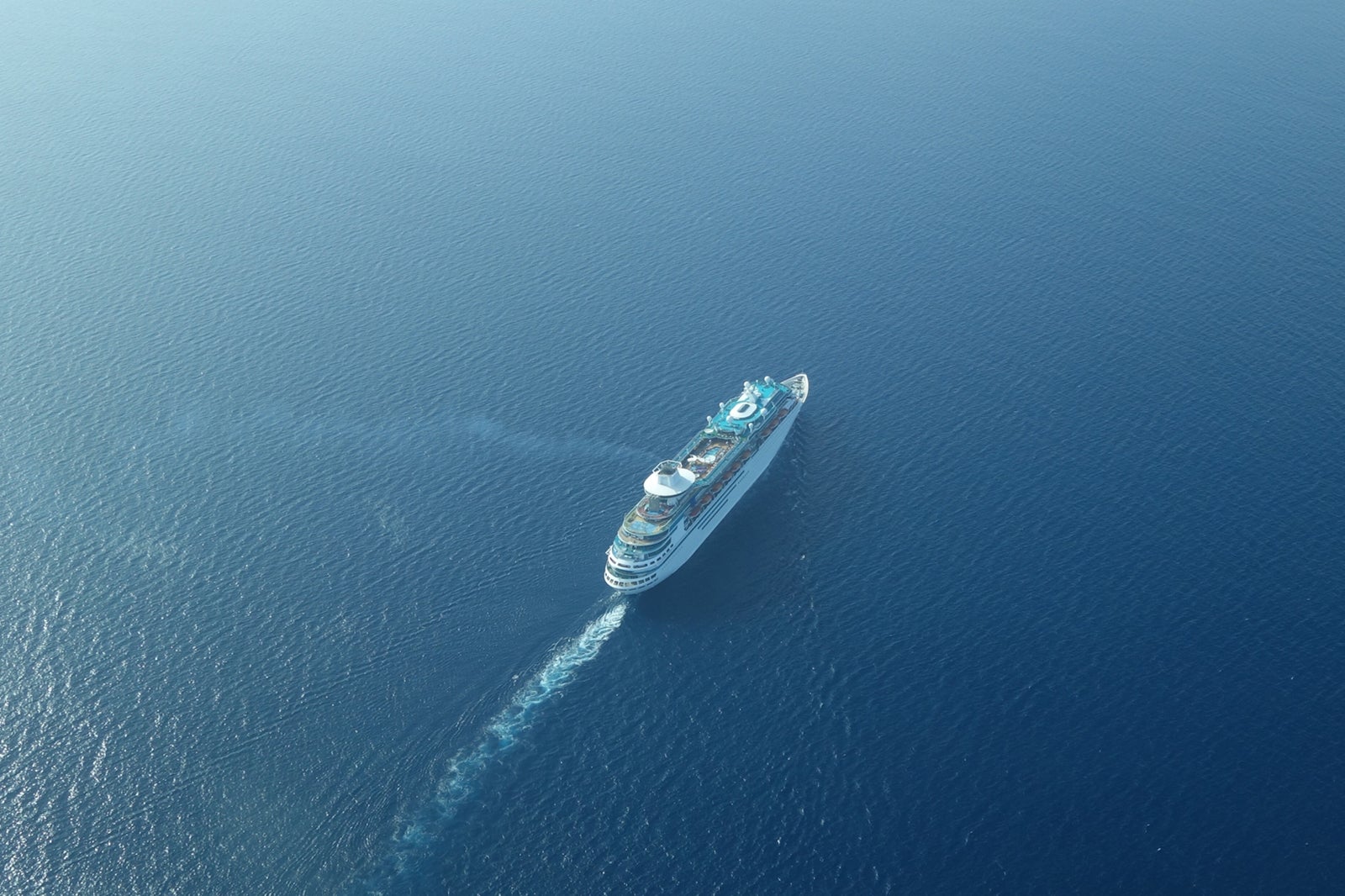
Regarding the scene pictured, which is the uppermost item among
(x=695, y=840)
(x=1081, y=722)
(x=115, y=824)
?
(x=1081, y=722)

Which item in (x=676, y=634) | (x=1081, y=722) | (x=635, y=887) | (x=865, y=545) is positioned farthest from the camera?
(x=865, y=545)

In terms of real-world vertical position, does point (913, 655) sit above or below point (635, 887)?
above

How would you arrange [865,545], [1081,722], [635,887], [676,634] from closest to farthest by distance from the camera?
[635,887]
[1081,722]
[676,634]
[865,545]

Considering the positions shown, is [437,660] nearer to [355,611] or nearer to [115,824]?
[355,611]

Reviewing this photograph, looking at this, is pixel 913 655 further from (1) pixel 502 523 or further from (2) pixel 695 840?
(1) pixel 502 523

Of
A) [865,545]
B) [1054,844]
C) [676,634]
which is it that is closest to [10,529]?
[676,634]

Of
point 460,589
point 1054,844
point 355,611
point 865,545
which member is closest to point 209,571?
point 355,611

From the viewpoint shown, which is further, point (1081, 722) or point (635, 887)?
point (1081, 722)
